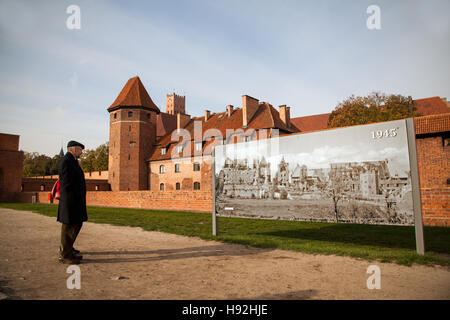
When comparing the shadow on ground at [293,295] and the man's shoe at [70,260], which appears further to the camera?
the man's shoe at [70,260]

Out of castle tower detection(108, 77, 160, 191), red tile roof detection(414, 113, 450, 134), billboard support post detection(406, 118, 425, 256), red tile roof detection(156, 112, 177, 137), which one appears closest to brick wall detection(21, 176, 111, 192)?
castle tower detection(108, 77, 160, 191)

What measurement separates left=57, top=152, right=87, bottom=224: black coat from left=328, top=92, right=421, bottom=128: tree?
102 ft

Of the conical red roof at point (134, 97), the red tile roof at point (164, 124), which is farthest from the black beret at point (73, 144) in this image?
the red tile roof at point (164, 124)

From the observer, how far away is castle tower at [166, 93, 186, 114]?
4060 inches

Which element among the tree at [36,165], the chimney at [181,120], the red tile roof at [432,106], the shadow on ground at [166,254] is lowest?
the shadow on ground at [166,254]

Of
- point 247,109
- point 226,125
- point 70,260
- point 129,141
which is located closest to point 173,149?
point 129,141

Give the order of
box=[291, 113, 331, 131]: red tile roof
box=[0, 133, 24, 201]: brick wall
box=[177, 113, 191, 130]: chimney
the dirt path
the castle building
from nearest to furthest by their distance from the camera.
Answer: the dirt path < the castle building < box=[0, 133, 24, 201]: brick wall < box=[177, 113, 191, 130]: chimney < box=[291, 113, 331, 131]: red tile roof

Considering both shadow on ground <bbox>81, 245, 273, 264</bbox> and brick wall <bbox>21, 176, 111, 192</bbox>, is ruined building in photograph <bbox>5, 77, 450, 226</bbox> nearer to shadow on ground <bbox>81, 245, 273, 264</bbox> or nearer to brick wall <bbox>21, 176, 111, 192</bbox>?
brick wall <bbox>21, 176, 111, 192</bbox>

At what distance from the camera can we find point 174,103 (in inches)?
4067

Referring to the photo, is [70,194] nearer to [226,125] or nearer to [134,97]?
[226,125]

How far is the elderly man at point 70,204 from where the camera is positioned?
498 centimetres

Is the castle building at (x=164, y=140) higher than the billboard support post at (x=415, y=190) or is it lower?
higher

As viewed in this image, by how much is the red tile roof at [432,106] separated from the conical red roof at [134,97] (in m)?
44.1

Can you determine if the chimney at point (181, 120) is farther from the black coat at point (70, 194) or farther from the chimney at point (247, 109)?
the black coat at point (70, 194)
